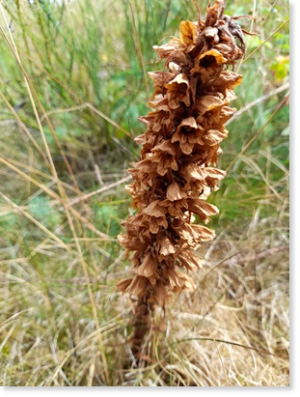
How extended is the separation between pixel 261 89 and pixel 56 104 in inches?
35.0

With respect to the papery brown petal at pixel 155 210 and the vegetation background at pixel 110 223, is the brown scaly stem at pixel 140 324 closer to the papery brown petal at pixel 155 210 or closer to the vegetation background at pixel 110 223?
the vegetation background at pixel 110 223

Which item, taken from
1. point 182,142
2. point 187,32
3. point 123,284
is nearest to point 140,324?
point 123,284

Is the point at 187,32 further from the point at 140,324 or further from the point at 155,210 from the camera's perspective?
the point at 140,324

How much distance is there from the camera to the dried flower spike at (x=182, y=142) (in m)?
0.60

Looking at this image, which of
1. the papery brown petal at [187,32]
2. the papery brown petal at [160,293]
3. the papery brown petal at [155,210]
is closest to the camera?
the papery brown petal at [187,32]

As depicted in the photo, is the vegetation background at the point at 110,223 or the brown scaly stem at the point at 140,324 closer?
the brown scaly stem at the point at 140,324

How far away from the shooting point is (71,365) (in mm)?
1126

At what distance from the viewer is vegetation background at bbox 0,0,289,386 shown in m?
1.13

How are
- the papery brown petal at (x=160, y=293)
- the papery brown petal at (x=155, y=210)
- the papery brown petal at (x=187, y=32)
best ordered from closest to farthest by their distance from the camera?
the papery brown petal at (x=187, y=32) < the papery brown petal at (x=155, y=210) < the papery brown petal at (x=160, y=293)

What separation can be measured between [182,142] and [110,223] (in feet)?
2.29

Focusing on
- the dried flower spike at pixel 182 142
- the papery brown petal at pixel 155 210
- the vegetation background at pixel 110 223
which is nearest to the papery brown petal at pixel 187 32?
the dried flower spike at pixel 182 142

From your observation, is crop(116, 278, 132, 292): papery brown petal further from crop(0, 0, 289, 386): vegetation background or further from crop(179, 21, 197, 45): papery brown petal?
crop(179, 21, 197, 45): papery brown petal

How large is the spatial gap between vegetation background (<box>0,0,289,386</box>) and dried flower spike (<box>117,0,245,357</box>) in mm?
258

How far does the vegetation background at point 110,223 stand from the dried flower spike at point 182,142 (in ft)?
0.85
